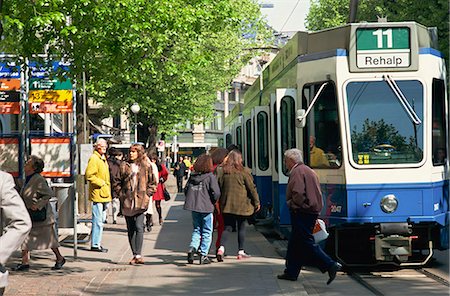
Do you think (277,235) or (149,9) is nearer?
(149,9)

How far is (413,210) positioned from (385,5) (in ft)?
81.3

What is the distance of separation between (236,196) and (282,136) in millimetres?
1402

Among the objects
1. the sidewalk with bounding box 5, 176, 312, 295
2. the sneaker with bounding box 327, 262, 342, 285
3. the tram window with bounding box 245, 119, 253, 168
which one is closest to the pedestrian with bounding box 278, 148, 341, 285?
the sneaker with bounding box 327, 262, 342, 285

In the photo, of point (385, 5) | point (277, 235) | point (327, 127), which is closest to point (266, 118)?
point (277, 235)

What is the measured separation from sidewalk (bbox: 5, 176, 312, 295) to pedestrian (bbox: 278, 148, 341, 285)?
0.95 ft

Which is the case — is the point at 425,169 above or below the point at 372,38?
below

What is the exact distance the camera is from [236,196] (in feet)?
47.3

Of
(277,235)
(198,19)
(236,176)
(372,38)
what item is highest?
(198,19)

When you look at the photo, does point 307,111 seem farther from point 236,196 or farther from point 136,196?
point 136,196

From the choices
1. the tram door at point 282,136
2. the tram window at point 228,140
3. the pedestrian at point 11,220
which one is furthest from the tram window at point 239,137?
the pedestrian at point 11,220

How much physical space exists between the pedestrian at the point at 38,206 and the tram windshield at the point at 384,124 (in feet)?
13.1

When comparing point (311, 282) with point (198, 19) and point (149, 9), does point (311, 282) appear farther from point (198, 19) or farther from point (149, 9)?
point (198, 19)

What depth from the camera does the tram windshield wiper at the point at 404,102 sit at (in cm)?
1285

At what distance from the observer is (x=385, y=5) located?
36.6m
